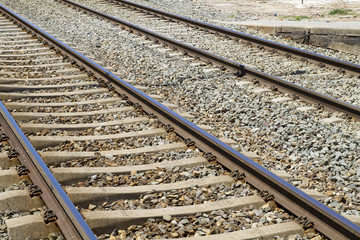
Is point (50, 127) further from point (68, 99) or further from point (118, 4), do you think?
point (118, 4)

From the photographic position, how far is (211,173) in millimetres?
4586

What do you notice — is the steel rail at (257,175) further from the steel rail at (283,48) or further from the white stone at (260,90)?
the steel rail at (283,48)

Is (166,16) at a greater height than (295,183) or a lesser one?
greater

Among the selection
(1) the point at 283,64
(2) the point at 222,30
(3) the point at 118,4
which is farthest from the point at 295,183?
(3) the point at 118,4

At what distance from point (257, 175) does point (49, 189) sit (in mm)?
1855

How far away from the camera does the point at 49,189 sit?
3.80 metres

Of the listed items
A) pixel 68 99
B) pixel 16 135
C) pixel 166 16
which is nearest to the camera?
pixel 16 135

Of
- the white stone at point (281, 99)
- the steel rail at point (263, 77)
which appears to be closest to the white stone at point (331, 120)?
the steel rail at point (263, 77)

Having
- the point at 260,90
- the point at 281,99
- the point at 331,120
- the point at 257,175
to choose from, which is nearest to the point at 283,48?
the point at 260,90

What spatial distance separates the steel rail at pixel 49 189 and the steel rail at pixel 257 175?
1682mm

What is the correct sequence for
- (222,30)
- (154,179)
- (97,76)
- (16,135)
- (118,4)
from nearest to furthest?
(154,179) → (16,135) → (97,76) → (222,30) → (118,4)

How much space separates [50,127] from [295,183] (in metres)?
2.93

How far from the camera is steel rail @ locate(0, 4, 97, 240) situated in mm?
3303

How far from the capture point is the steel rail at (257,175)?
348 centimetres
